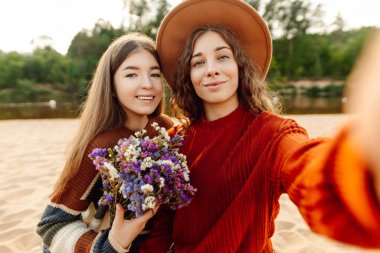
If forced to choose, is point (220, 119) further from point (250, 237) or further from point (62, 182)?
point (62, 182)

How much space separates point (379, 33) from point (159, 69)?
1902mm

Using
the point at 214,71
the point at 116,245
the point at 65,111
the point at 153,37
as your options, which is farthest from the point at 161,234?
the point at 153,37

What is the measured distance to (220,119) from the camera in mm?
1944

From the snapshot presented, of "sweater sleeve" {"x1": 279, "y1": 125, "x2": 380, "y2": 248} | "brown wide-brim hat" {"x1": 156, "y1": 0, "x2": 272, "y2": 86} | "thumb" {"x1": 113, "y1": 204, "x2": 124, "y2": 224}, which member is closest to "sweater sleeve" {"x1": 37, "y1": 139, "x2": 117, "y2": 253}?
"thumb" {"x1": 113, "y1": 204, "x2": 124, "y2": 224}

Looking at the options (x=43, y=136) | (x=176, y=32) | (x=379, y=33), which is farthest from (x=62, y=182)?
(x=43, y=136)

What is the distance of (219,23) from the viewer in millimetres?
2186

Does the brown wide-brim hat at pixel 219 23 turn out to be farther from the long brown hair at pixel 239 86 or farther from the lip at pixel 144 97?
the lip at pixel 144 97

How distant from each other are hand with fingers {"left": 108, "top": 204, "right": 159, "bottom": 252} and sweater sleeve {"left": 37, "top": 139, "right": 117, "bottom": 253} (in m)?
0.08

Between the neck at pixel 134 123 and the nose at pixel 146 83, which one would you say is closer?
the nose at pixel 146 83

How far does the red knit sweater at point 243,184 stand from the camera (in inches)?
38.5

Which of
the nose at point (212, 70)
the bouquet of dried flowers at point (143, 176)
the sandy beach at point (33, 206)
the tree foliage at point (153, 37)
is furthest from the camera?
the tree foliage at point (153, 37)

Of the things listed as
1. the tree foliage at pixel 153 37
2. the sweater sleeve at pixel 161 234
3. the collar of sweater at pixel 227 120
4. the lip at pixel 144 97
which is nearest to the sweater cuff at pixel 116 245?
the sweater sleeve at pixel 161 234

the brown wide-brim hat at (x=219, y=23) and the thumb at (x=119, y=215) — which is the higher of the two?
the brown wide-brim hat at (x=219, y=23)

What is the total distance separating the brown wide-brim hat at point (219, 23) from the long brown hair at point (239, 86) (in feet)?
0.27
